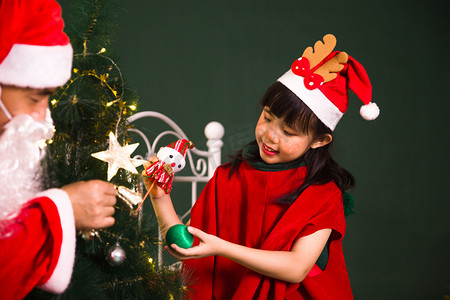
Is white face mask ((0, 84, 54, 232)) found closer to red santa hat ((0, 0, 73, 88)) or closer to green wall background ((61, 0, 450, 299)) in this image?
red santa hat ((0, 0, 73, 88))

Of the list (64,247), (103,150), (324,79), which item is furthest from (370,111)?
(64,247)

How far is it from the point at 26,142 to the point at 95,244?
23 centimetres

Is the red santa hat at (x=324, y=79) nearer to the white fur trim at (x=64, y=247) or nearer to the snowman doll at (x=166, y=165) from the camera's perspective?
the snowman doll at (x=166, y=165)

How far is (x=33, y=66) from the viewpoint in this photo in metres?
0.65

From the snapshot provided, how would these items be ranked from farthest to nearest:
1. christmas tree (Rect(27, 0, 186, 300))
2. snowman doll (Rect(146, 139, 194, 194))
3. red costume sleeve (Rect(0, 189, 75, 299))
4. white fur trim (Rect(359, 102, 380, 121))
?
white fur trim (Rect(359, 102, 380, 121))
snowman doll (Rect(146, 139, 194, 194))
christmas tree (Rect(27, 0, 186, 300))
red costume sleeve (Rect(0, 189, 75, 299))

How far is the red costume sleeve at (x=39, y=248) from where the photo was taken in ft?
2.05

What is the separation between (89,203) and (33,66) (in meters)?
0.23

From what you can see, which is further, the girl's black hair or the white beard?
the girl's black hair

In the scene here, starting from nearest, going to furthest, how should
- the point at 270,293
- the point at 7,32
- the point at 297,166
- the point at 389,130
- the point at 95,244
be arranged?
the point at 7,32, the point at 95,244, the point at 270,293, the point at 297,166, the point at 389,130

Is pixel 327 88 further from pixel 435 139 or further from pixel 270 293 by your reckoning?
pixel 435 139

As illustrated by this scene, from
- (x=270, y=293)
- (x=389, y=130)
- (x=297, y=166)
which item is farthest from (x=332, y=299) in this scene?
(x=389, y=130)

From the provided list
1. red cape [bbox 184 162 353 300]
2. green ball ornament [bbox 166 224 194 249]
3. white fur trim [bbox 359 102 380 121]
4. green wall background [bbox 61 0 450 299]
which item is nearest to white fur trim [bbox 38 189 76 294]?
green ball ornament [bbox 166 224 194 249]

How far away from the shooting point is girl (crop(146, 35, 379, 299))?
111 centimetres

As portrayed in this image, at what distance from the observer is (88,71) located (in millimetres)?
833
